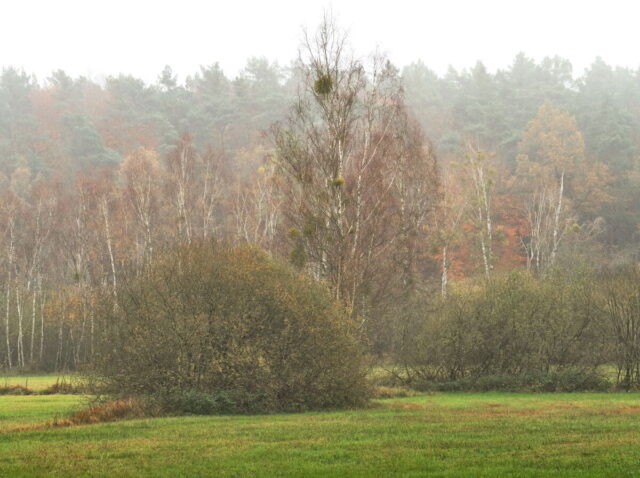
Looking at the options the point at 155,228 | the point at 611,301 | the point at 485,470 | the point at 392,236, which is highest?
the point at 155,228

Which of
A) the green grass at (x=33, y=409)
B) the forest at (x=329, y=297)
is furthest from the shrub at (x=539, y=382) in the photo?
the green grass at (x=33, y=409)

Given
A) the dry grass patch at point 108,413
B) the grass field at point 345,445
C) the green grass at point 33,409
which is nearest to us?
the grass field at point 345,445

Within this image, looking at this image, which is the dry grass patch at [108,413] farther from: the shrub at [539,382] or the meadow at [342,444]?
the shrub at [539,382]

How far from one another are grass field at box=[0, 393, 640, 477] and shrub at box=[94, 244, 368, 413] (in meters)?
1.59

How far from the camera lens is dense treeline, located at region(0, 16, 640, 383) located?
32.9m

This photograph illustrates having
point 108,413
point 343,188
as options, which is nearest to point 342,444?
point 108,413

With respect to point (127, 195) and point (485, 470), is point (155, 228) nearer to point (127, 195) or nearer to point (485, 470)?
point (127, 195)

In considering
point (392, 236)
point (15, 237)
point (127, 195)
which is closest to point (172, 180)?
point (127, 195)

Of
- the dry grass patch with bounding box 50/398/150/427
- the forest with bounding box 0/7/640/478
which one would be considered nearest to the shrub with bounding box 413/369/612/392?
the forest with bounding box 0/7/640/478

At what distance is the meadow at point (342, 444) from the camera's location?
12.5 metres

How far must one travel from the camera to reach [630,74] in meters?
108

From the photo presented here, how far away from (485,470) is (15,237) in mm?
55242

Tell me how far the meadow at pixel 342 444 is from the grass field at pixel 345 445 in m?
0.02

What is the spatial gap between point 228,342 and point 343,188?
10.5m
